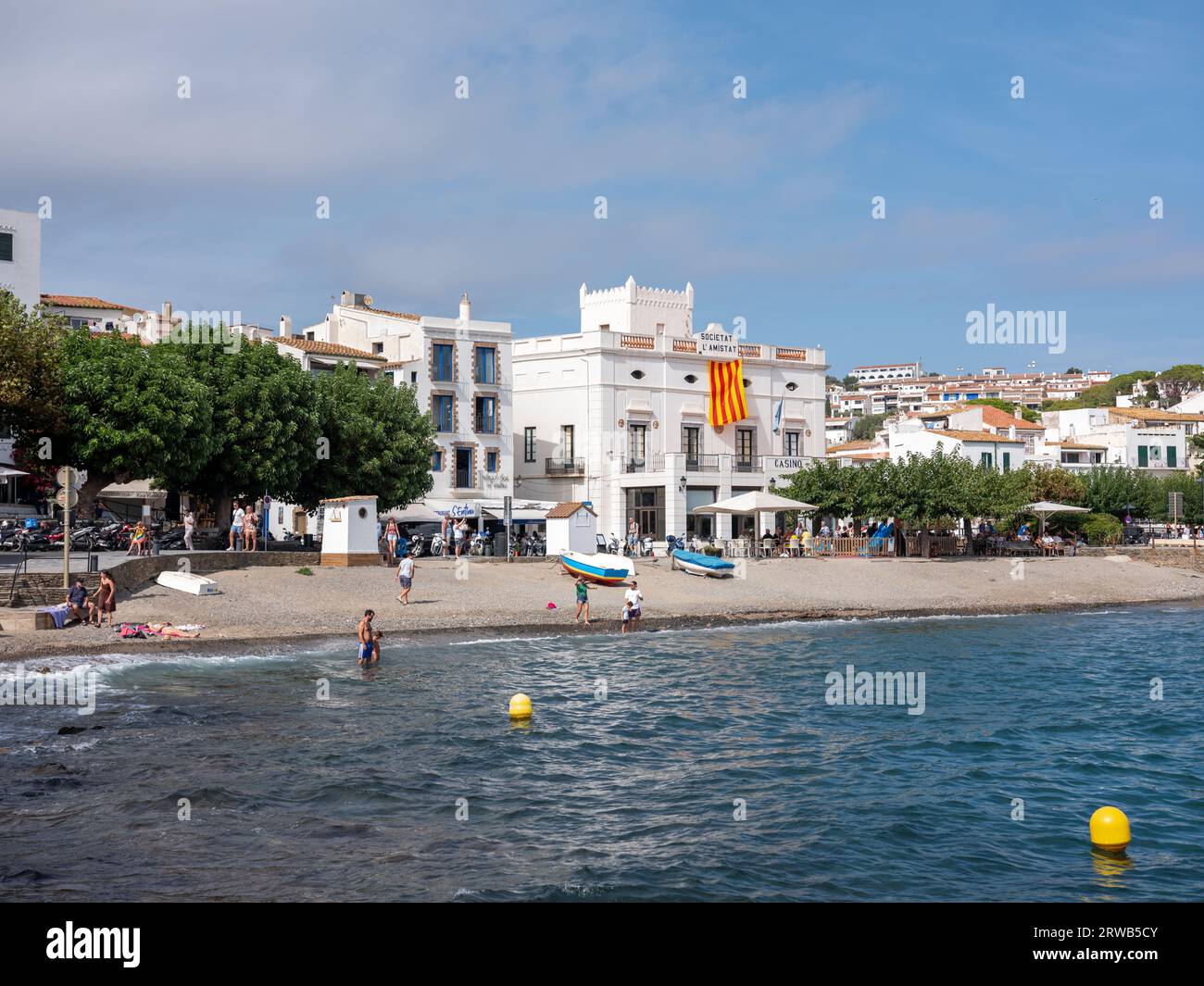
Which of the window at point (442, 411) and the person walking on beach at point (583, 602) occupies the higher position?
the window at point (442, 411)

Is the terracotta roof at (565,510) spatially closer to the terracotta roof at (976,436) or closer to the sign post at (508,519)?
the sign post at (508,519)

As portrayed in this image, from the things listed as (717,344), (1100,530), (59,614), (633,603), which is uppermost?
(717,344)

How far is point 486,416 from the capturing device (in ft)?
197

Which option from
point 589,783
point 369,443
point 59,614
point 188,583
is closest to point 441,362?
point 369,443

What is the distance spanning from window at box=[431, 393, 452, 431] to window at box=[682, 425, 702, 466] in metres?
12.9

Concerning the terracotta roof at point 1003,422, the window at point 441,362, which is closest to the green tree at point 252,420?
the window at point 441,362

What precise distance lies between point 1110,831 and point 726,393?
5055cm

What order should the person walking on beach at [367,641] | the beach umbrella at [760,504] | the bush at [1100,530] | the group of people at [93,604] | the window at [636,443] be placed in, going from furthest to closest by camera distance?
the bush at [1100,530] < the window at [636,443] < the beach umbrella at [760,504] < the group of people at [93,604] < the person walking on beach at [367,641]

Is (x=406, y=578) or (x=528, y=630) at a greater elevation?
(x=406, y=578)

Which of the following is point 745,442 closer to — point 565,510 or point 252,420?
point 565,510

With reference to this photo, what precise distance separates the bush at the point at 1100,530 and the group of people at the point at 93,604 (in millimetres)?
55107

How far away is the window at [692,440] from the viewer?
204 ft

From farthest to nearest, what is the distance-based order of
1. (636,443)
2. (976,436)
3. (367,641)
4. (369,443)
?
(976,436), (636,443), (369,443), (367,641)

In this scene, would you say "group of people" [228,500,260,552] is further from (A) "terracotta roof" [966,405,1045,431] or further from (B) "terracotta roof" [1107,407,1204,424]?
(B) "terracotta roof" [1107,407,1204,424]
